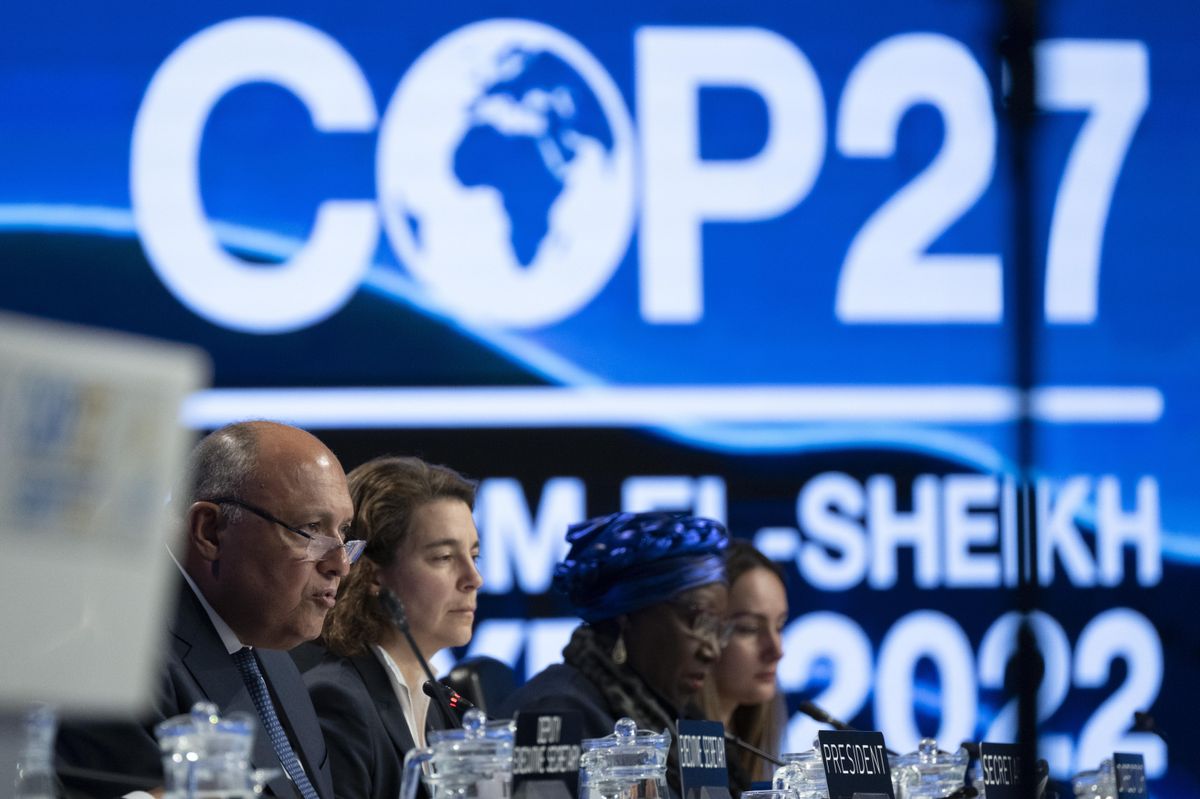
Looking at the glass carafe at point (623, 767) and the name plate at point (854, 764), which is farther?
the name plate at point (854, 764)

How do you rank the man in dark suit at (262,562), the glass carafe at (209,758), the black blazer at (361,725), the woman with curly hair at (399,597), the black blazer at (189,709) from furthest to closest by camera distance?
the woman with curly hair at (399,597), the black blazer at (361,725), the man in dark suit at (262,562), the black blazer at (189,709), the glass carafe at (209,758)

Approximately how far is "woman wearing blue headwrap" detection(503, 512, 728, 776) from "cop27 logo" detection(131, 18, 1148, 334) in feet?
4.55

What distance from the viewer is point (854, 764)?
7.87 ft

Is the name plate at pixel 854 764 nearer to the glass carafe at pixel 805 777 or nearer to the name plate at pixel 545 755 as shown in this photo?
the glass carafe at pixel 805 777

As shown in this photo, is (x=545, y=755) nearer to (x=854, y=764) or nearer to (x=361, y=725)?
(x=854, y=764)

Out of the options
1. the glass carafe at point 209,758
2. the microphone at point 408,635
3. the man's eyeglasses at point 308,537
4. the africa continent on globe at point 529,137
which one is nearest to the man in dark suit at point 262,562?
the man's eyeglasses at point 308,537

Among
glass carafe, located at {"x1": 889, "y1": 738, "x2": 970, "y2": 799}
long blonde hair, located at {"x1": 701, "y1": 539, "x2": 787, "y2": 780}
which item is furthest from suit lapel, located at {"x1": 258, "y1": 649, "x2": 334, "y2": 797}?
long blonde hair, located at {"x1": 701, "y1": 539, "x2": 787, "y2": 780}

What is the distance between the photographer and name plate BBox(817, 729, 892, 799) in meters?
2.34

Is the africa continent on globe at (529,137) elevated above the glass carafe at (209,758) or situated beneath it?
elevated above

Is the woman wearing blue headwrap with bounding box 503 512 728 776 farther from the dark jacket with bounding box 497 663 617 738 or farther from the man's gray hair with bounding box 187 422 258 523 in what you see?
the man's gray hair with bounding box 187 422 258 523

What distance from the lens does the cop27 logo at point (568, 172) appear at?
469 cm

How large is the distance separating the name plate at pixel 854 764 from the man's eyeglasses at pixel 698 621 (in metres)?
1.09

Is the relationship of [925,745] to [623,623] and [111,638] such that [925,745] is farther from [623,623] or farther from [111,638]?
[111,638]

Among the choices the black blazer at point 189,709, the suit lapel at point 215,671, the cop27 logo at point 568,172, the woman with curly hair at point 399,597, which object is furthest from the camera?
the cop27 logo at point 568,172
